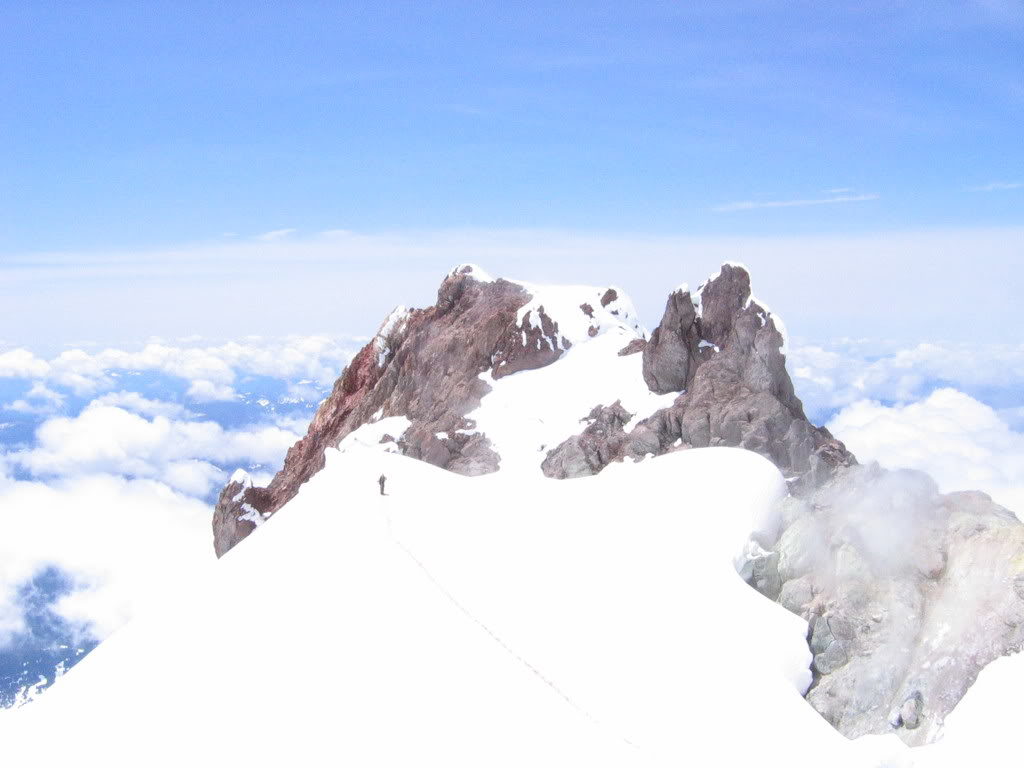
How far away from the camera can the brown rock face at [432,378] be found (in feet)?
172

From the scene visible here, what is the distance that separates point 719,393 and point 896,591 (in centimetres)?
2299

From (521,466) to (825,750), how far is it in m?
31.4

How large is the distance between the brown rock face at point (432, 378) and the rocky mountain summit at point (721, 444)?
155mm

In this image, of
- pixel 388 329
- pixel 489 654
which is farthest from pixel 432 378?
pixel 489 654

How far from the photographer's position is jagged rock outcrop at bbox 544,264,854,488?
134 ft

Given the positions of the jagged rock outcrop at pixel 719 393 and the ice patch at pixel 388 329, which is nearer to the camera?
the jagged rock outcrop at pixel 719 393

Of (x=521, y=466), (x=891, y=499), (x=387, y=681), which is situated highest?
(x=891, y=499)

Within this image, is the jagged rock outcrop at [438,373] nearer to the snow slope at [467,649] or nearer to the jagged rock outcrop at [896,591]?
the snow slope at [467,649]

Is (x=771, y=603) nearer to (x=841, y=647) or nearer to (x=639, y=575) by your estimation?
(x=841, y=647)

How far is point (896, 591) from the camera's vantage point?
22688 millimetres

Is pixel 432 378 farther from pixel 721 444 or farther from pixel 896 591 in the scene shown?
pixel 896 591

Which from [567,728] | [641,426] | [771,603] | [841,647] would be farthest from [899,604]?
[641,426]

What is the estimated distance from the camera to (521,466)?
1877 inches

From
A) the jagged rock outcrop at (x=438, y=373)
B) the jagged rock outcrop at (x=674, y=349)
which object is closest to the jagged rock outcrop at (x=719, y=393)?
the jagged rock outcrop at (x=674, y=349)
